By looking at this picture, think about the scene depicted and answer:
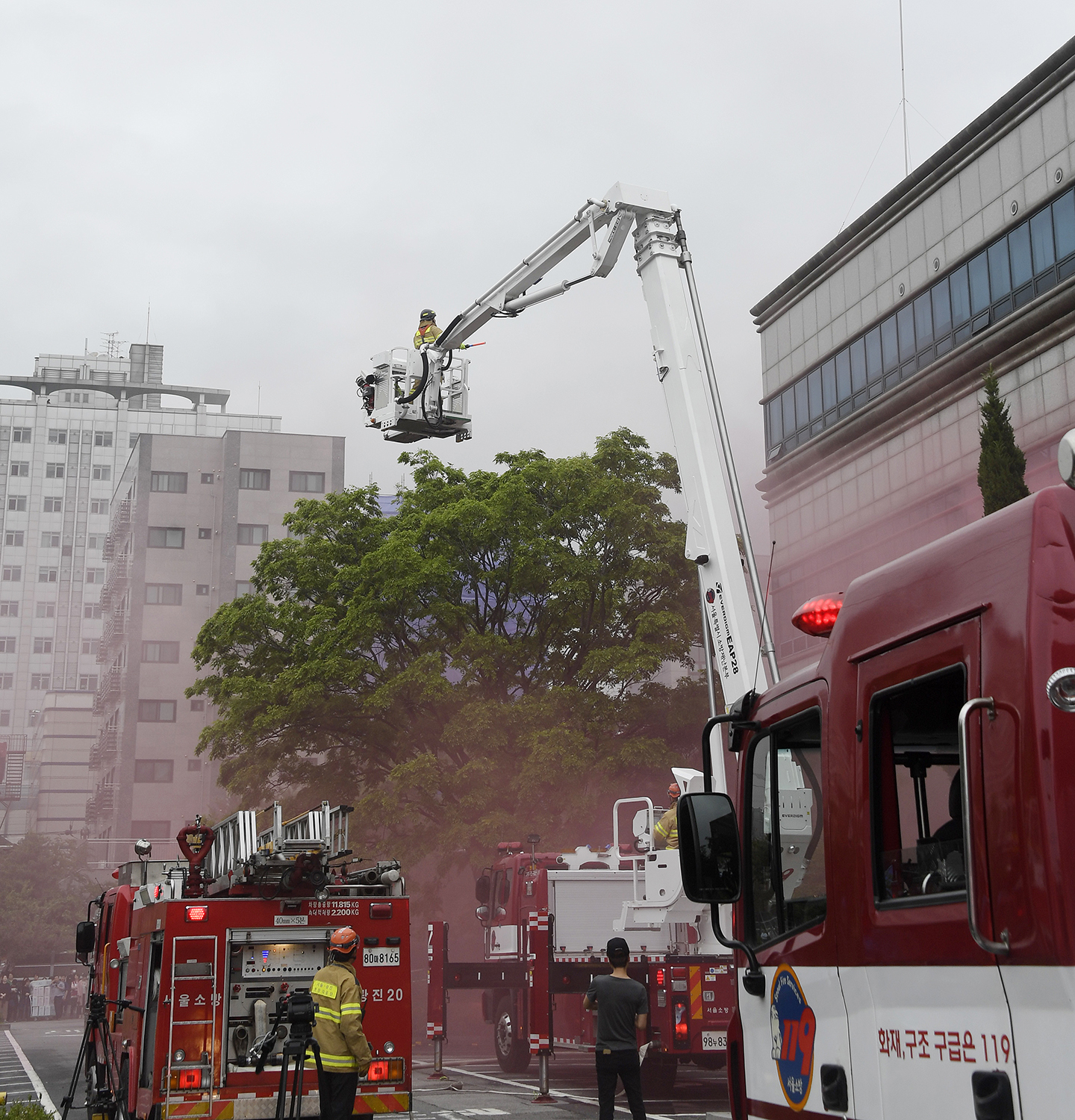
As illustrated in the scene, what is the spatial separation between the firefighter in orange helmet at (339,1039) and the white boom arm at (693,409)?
11.8 feet

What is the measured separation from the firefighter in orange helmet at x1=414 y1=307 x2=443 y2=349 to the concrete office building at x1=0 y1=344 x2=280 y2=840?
97.4 meters

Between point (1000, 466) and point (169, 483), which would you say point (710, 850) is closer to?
point (1000, 466)

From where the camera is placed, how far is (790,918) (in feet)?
14.3

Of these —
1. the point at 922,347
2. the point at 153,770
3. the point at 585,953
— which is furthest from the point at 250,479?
the point at 585,953

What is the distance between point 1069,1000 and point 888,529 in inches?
1207

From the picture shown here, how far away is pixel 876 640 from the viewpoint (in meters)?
3.80

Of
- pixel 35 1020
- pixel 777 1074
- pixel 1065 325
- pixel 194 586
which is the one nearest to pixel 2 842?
pixel 194 586

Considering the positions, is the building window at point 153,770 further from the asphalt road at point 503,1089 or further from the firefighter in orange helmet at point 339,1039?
the firefighter in orange helmet at point 339,1039

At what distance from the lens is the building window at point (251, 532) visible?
74.7 metres

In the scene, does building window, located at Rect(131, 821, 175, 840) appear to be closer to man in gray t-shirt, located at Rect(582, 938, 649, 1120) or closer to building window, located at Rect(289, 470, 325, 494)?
building window, located at Rect(289, 470, 325, 494)

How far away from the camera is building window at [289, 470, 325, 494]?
75.1 m

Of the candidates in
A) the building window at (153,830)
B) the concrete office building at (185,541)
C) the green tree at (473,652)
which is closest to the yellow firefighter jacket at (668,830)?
the green tree at (473,652)

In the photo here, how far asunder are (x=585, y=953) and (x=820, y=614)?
12211 millimetres

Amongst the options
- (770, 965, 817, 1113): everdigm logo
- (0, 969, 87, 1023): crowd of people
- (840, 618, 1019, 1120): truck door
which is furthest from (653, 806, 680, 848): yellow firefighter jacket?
(0, 969, 87, 1023): crowd of people
